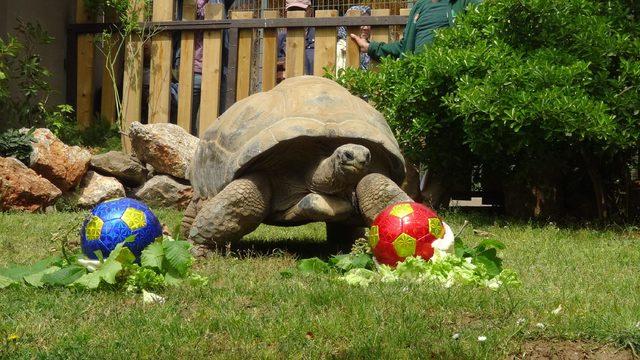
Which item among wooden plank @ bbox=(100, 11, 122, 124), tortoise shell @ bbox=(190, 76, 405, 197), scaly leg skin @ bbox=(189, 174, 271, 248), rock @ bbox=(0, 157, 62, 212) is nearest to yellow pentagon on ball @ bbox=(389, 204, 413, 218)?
tortoise shell @ bbox=(190, 76, 405, 197)

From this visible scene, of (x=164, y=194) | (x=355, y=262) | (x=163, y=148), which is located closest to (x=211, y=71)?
(x=163, y=148)

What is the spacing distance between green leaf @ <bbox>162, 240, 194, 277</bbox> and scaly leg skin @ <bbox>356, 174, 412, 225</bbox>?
50.4 inches

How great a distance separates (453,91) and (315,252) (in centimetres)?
233

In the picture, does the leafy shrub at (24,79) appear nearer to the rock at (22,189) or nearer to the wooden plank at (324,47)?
the rock at (22,189)

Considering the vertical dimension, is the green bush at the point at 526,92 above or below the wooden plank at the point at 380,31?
below

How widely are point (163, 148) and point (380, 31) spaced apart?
2537mm

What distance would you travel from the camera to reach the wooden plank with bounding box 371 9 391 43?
938 cm

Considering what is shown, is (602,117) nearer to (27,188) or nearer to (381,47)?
(381,47)

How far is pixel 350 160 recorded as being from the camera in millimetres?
5164

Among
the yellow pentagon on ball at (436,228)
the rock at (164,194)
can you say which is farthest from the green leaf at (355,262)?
the rock at (164,194)

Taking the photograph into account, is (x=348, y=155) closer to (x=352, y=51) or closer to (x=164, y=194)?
(x=164, y=194)

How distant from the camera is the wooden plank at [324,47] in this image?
377 inches

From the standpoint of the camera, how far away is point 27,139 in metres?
8.71

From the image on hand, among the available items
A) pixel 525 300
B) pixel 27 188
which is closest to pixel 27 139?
pixel 27 188
